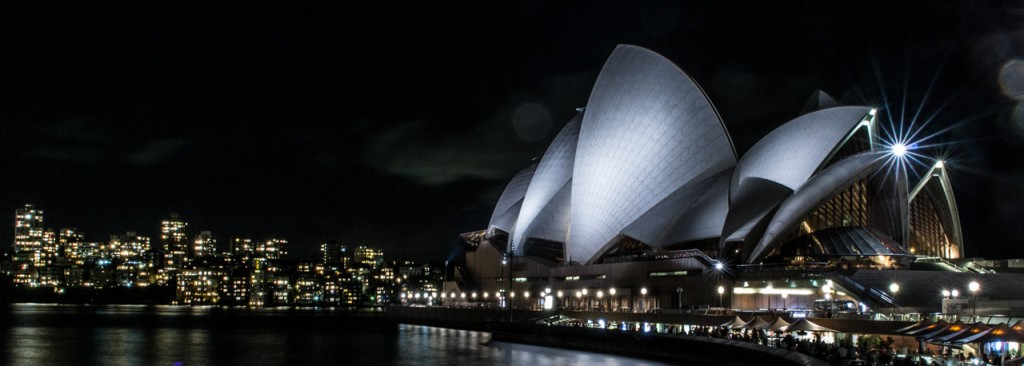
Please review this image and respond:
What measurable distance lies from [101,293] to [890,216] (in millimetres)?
174000

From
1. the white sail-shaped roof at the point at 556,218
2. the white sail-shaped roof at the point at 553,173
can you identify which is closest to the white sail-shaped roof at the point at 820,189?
the white sail-shaped roof at the point at 556,218

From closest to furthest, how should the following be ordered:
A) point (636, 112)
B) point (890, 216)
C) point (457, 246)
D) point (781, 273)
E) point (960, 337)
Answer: point (960, 337), point (781, 273), point (890, 216), point (636, 112), point (457, 246)

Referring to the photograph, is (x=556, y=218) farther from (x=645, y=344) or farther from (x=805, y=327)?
(x=805, y=327)

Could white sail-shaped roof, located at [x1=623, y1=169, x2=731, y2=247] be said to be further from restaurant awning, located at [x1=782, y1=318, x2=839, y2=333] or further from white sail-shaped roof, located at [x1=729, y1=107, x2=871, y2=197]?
restaurant awning, located at [x1=782, y1=318, x2=839, y2=333]

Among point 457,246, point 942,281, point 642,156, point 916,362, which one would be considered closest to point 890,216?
point 942,281

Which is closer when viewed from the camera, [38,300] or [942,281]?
[942,281]

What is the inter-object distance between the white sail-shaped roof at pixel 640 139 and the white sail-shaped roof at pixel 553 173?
7.72 meters

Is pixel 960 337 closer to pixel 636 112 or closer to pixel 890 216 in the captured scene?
pixel 890 216

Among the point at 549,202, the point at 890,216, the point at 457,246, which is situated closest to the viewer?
the point at 890,216

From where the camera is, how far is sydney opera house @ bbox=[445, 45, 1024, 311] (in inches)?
1617

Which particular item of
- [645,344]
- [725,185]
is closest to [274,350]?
[645,344]

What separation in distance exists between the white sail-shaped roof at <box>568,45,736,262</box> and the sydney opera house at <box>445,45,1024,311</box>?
0.07 m

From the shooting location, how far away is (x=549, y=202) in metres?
61.8

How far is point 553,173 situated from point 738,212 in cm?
1914
